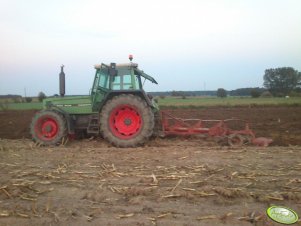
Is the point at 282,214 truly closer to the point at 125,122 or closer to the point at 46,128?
the point at 125,122

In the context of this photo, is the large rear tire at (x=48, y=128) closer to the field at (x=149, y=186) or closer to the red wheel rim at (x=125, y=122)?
the field at (x=149, y=186)

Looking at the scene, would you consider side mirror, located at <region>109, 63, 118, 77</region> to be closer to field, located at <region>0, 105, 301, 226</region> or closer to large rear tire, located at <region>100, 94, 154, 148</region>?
large rear tire, located at <region>100, 94, 154, 148</region>

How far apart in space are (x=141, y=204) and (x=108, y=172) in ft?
5.64

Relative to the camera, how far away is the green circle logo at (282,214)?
4.25 meters

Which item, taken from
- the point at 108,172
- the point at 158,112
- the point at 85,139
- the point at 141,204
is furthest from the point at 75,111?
the point at 141,204

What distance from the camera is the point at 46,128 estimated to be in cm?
1018

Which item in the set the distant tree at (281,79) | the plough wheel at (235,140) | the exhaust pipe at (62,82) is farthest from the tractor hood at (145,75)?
the distant tree at (281,79)

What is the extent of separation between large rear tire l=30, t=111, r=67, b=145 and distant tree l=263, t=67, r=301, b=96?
239 ft

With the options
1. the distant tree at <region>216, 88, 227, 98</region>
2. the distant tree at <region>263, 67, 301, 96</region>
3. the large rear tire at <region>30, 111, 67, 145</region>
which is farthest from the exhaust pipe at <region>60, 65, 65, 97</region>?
the distant tree at <region>263, 67, 301, 96</region>

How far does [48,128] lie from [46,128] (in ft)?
0.21

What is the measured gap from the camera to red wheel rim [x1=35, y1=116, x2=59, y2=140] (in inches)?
401

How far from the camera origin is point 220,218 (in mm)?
4355

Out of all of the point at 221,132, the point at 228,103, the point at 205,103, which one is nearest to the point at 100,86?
the point at 221,132

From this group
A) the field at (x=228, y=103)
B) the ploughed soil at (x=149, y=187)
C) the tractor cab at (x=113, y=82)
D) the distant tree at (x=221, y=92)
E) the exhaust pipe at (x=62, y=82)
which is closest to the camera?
the ploughed soil at (x=149, y=187)
